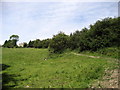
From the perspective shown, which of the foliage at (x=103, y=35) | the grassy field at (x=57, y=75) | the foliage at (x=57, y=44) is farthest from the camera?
the foliage at (x=57, y=44)

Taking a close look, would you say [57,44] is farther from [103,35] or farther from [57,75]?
[57,75]

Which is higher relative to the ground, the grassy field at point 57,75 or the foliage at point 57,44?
the foliage at point 57,44

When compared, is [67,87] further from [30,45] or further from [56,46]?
[30,45]

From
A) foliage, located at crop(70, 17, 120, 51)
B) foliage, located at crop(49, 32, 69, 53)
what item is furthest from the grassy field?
foliage, located at crop(49, 32, 69, 53)

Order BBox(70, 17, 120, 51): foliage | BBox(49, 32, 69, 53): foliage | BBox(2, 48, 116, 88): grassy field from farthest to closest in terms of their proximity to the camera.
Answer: BBox(49, 32, 69, 53): foliage
BBox(70, 17, 120, 51): foliage
BBox(2, 48, 116, 88): grassy field

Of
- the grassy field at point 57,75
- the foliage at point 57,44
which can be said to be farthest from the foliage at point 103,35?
the grassy field at point 57,75

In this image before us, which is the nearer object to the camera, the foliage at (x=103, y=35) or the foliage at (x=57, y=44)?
the foliage at (x=103, y=35)

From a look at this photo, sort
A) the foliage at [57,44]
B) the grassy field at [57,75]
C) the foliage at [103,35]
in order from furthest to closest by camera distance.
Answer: the foliage at [57,44]
the foliage at [103,35]
the grassy field at [57,75]

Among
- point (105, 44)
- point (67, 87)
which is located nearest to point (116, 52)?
point (105, 44)

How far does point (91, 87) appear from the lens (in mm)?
5484

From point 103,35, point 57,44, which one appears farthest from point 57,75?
point 57,44

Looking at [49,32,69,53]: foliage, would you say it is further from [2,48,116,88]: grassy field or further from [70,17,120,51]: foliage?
[2,48,116,88]: grassy field

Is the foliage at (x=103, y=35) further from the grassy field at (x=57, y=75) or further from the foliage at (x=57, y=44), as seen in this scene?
the grassy field at (x=57, y=75)

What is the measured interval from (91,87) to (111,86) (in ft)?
3.25
